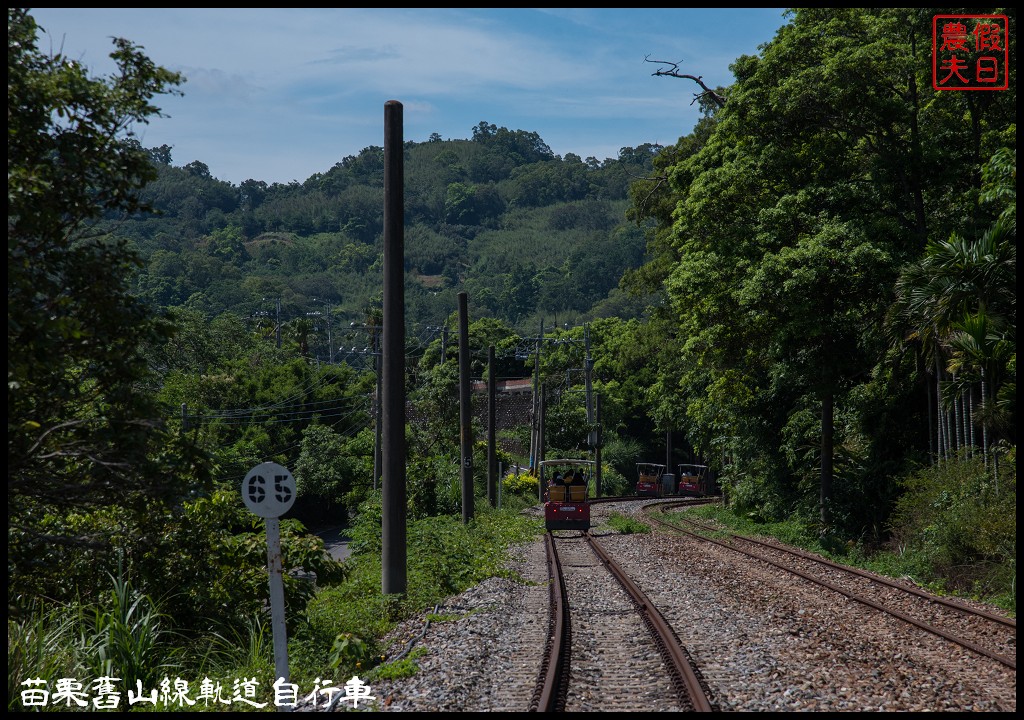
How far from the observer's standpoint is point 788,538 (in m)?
25.7

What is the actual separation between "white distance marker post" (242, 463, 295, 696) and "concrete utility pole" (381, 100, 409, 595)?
5218mm

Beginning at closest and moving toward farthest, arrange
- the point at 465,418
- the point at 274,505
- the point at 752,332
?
the point at 274,505 → the point at 752,332 → the point at 465,418

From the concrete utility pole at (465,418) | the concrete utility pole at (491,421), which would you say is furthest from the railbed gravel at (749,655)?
the concrete utility pole at (491,421)

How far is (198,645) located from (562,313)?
160713 mm

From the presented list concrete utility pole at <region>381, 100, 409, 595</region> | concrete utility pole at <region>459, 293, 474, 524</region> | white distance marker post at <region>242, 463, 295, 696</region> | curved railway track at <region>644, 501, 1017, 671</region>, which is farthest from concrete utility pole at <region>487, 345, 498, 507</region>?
white distance marker post at <region>242, 463, 295, 696</region>

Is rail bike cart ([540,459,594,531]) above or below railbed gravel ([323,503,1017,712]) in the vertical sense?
below

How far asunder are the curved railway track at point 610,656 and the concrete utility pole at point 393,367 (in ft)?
8.47

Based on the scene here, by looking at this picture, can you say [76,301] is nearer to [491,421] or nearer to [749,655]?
[749,655]

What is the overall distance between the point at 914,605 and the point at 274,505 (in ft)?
33.9

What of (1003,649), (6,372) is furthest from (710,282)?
(6,372)

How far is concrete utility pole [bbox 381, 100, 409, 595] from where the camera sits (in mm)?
14367

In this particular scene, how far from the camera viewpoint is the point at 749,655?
10.6 m

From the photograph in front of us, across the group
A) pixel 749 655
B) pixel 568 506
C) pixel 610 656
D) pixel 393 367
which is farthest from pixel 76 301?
pixel 568 506

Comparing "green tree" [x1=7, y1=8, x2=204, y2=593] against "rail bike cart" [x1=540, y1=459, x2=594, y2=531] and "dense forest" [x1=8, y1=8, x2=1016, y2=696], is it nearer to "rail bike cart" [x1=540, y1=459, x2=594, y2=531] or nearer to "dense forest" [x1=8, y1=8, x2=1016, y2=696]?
"dense forest" [x1=8, y1=8, x2=1016, y2=696]
